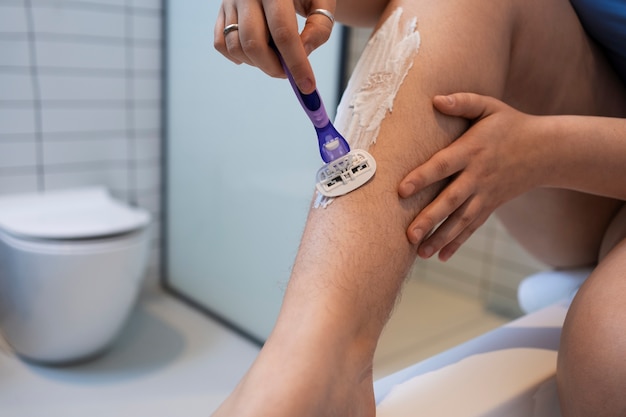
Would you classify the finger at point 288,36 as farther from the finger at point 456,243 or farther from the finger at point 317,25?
the finger at point 456,243

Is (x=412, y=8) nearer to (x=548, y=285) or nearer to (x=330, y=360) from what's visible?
(x=330, y=360)

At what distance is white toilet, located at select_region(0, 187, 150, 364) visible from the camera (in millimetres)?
1192

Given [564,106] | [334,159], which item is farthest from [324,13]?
[564,106]

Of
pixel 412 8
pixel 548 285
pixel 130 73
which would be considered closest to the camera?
pixel 412 8

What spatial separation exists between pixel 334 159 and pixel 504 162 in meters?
0.17

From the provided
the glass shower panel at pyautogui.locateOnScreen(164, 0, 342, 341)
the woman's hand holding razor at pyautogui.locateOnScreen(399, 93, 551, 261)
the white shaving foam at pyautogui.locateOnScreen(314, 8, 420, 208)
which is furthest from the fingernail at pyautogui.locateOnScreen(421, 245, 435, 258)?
the glass shower panel at pyautogui.locateOnScreen(164, 0, 342, 341)

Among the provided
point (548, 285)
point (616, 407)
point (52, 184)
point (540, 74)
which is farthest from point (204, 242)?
point (616, 407)

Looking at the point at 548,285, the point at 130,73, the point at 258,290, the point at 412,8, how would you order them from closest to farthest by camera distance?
the point at 412,8
the point at 548,285
the point at 258,290
the point at 130,73

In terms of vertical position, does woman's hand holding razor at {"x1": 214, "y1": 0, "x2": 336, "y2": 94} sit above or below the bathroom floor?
above

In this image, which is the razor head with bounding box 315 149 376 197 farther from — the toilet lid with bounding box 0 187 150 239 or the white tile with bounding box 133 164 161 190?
the white tile with bounding box 133 164 161 190

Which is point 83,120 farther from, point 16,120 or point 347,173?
point 347,173

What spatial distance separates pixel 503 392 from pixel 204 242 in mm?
1187

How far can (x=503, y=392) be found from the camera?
55cm

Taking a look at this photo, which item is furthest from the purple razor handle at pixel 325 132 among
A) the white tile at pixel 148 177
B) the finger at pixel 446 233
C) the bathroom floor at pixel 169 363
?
the white tile at pixel 148 177
